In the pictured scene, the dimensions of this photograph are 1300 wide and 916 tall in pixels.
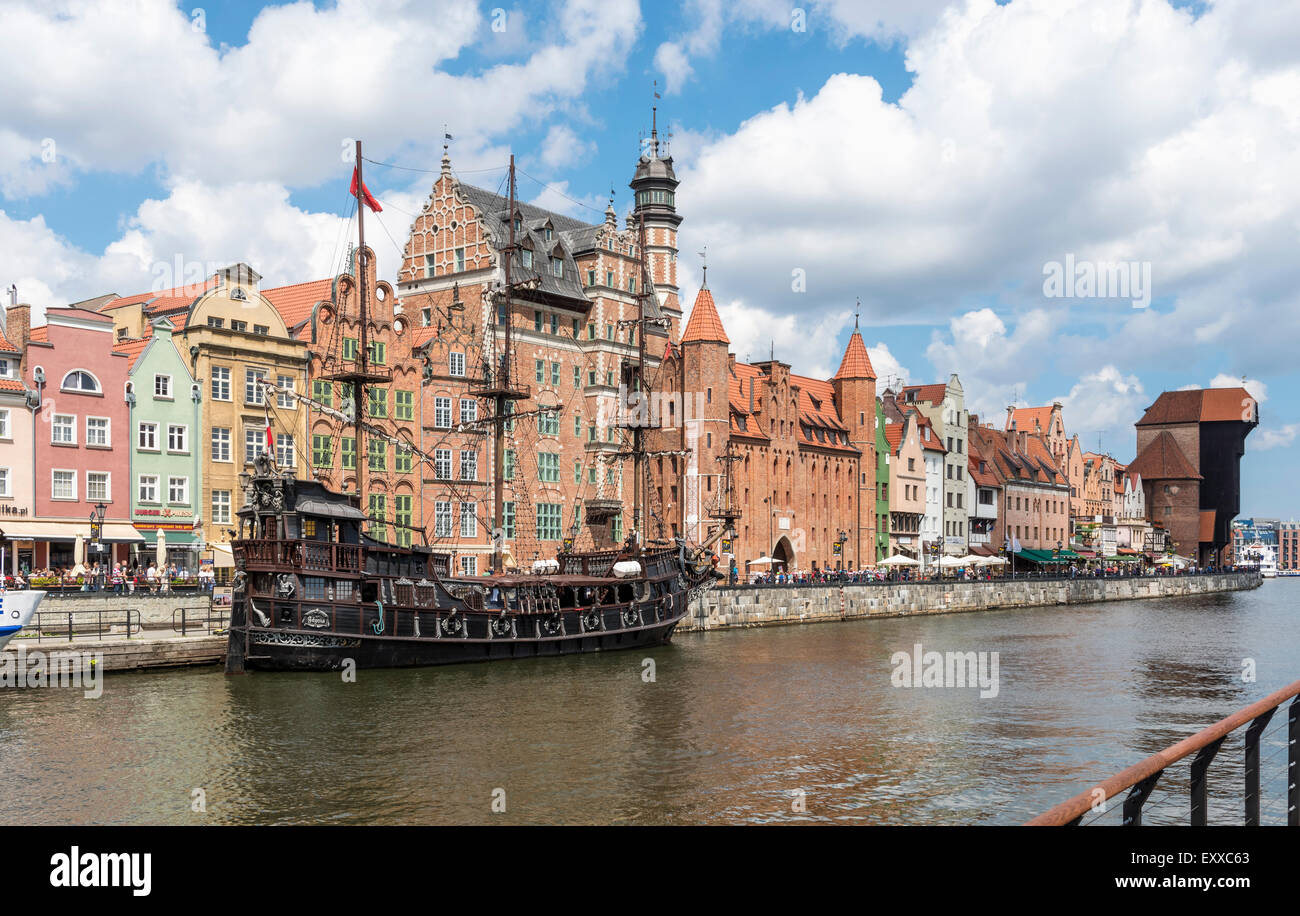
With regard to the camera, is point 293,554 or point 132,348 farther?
point 132,348

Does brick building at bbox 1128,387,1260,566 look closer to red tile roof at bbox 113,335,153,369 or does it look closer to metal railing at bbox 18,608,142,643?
red tile roof at bbox 113,335,153,369

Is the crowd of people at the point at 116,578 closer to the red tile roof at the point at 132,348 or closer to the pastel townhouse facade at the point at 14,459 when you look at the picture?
the pastel townhouse facade at the point at 14,459

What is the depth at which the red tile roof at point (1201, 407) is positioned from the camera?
187 meters

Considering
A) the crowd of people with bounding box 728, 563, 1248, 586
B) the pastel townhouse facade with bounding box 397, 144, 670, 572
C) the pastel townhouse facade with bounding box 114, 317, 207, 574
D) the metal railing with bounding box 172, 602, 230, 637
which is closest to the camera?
the metal railing with bounding box 172, 602, 230, 637

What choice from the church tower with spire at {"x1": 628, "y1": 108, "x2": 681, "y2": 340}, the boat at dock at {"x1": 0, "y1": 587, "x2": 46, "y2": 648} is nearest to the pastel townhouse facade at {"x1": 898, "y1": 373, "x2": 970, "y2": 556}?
the church tower with spire at {"x1": 628, "y1": 108, "x2": 681, "y2": 340}

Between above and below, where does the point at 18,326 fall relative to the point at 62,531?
above

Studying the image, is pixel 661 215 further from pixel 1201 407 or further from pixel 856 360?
pixel 1201 407

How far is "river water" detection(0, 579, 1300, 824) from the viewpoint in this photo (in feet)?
83.5

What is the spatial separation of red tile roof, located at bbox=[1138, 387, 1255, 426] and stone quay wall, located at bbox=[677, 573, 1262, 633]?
60.0m

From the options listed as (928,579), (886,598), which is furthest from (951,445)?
(886,598)

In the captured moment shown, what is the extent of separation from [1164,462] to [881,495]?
9052 cm

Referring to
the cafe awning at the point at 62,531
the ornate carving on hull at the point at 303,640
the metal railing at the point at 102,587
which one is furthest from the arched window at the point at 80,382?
the ornate carving on hull at the point at 303,640

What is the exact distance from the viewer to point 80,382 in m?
62.9
